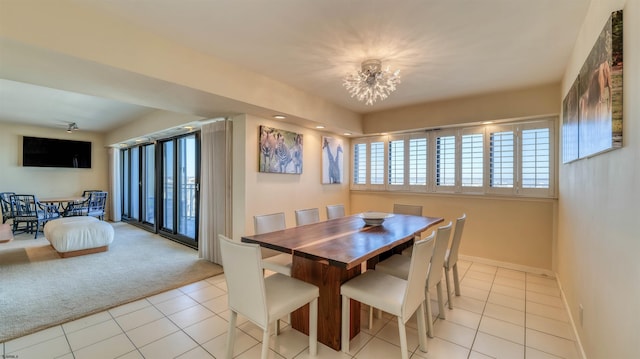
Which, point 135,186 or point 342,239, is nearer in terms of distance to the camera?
point 342,239

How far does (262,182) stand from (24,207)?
19.3 feet

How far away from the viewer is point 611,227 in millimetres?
1423

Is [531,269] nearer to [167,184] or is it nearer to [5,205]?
[167,184]

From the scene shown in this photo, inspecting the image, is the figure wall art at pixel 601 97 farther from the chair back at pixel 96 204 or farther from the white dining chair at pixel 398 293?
the chair back at pixel 96 204

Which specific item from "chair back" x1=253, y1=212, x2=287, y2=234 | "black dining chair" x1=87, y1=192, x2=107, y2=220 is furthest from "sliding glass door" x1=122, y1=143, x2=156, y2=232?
"chair back" x1=253, y1=212, x2=287, y2=234

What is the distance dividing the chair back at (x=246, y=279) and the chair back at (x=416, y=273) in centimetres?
93

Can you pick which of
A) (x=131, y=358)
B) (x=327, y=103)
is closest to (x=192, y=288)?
(x=131, y=358)

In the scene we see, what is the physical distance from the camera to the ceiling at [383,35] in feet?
6.08

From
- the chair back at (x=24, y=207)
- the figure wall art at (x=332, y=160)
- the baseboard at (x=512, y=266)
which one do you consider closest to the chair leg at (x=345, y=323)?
the figure wall art at (x=332, y=160)

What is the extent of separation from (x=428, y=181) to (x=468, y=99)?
1397mm

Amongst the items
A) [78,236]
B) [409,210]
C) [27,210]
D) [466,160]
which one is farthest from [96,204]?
[466,160]

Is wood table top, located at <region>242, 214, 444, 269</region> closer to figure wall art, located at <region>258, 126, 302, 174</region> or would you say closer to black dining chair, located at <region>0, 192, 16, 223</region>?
figure wall art, located at <region>258, 126, 302, 174</region>

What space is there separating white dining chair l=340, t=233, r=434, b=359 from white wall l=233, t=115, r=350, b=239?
1.97 metres

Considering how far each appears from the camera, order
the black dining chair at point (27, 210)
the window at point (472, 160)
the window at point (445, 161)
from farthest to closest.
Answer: the black dining chair at point (27, 210)
the window at point (445, 161)
the window at point (472, 160)
